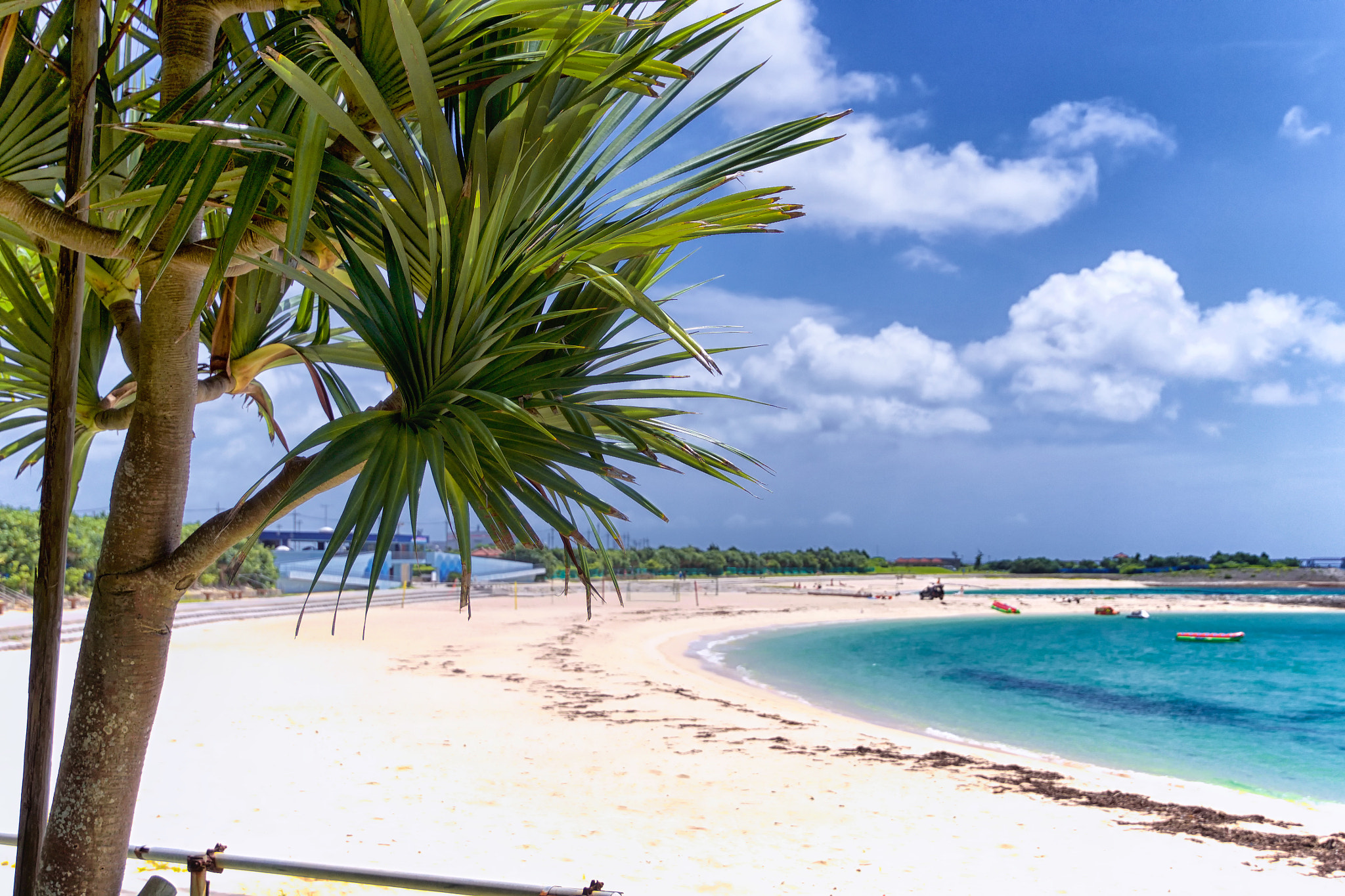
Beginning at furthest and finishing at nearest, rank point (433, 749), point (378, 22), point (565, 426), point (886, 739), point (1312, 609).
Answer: point (1312, 609), point (886, 739), point (433, 749), point (565, 426), point (378, 22)

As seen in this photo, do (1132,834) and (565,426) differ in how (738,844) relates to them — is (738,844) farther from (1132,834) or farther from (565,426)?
(565,426)

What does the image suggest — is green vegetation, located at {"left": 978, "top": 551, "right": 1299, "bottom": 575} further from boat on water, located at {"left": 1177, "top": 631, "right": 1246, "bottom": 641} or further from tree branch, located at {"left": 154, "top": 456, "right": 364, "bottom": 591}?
tree branch, located at {"left": 154, "top": 456, "right": 364, "bottom": 591}

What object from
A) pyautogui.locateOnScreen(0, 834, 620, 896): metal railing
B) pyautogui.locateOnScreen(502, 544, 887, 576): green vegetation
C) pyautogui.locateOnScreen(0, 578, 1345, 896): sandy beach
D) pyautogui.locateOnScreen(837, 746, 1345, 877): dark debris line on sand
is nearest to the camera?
pyautogui.locateOnScreen(0, 834, 620, 896): metal railing

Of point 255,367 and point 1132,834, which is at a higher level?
point 255,367

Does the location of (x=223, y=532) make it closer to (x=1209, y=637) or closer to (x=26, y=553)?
(x=26, y=553)

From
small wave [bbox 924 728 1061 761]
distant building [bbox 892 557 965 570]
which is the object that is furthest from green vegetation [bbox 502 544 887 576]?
small wave [bbox 924 728 1061 761]

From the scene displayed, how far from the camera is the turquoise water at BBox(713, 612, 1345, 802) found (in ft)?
45.8

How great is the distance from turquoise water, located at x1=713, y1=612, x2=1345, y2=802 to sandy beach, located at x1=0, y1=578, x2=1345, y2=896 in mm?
2636

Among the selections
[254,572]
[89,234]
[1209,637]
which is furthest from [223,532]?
[1209,637]

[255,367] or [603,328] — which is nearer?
[603,328]

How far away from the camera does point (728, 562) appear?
8944 centimetres

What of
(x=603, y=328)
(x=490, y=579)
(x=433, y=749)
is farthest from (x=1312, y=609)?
(x=603, y=328)

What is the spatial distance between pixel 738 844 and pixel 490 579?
44907 mm

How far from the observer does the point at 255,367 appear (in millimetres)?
2584
